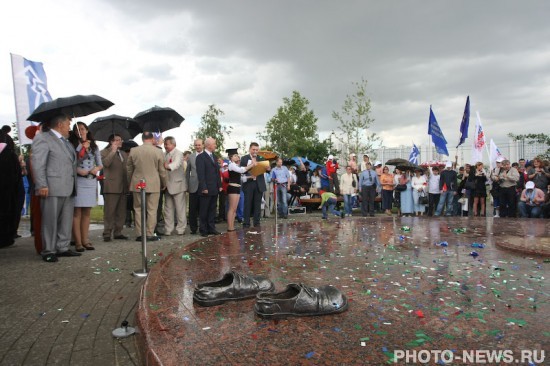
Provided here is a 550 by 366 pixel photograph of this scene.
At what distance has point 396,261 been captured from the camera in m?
4.74

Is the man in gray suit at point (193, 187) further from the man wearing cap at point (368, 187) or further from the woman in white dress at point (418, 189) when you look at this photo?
the woman in white dress at point (418, 189)

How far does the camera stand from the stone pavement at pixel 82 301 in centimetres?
276

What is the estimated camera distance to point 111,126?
34.2ft

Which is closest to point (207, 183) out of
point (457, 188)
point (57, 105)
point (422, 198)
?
point (57, 105)

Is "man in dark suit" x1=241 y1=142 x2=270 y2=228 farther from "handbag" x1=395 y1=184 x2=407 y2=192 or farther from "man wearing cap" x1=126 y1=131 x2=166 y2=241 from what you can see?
"handbag" x1=395 y1=184 x2=407 y2=192

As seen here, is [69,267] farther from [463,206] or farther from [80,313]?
[463,206]

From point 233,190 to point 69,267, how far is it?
3941 mm

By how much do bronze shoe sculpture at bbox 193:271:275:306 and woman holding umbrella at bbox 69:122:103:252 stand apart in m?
4.20

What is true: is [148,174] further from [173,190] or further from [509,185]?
[509,185]

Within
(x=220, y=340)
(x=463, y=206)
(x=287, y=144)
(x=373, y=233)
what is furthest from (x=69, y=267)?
(x=287, y=144)

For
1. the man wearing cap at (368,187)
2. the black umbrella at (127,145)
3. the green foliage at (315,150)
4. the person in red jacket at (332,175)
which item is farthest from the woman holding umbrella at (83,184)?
the green foliage at (315,150)

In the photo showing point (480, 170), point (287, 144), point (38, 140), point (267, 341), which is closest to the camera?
point (267, 341)

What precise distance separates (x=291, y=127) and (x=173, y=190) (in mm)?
29014

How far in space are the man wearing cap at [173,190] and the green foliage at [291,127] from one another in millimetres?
27708
